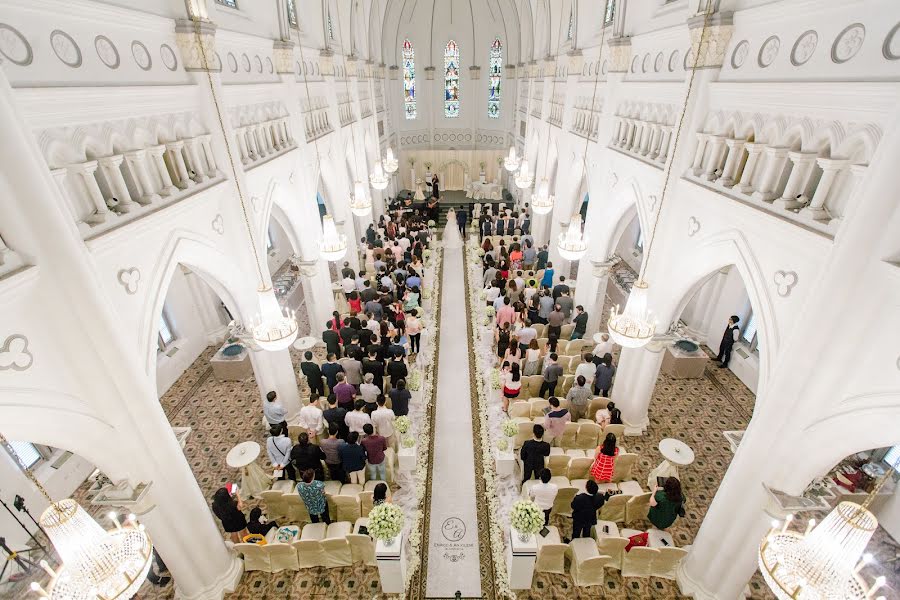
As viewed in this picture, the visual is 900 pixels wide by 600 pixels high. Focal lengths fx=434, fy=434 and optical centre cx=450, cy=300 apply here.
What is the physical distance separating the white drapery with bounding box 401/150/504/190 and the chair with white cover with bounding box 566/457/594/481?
22.0 metres

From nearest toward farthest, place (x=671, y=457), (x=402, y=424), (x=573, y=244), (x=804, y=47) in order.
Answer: (x=804, y=47) → (x=671, y=457) → (x=402, y=424) → (x=573, y=244)

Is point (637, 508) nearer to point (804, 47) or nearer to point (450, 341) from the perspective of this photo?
point (450, 341)

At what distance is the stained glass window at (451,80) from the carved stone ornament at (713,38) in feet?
71.0

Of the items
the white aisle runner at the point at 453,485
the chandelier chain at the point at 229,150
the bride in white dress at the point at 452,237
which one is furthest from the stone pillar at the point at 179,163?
the bride in white dress at the point at 452,237

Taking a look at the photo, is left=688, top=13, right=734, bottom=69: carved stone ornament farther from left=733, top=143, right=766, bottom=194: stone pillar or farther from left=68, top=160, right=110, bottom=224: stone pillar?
left=68, top=160, right=110, bottom=224: stone pillar

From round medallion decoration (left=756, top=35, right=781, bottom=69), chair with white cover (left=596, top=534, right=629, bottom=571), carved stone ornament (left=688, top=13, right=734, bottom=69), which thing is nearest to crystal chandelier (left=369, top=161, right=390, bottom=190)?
carved stone ornament (left=688, top=13, right=734, bottom=69)

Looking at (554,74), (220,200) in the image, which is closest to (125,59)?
(220,200)

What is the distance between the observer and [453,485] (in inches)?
297

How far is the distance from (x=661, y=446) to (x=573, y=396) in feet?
5.23

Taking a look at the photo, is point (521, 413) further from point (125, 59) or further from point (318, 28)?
point (318, 28)

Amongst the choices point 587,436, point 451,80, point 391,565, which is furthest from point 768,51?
point 451,80

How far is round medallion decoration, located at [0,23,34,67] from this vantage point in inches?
143

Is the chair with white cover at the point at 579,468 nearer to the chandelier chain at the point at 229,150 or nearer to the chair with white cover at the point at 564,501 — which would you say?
the chair with white cover at the point at 564,501

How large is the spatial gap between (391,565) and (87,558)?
11.6ft
